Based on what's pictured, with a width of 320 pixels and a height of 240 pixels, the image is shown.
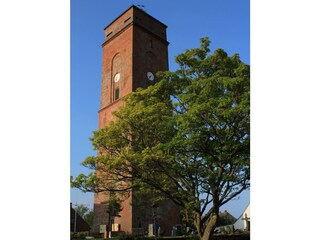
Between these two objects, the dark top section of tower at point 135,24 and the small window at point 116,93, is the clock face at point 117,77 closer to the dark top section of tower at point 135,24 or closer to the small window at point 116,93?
the small window at point 116,93

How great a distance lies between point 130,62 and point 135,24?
1.92 metres

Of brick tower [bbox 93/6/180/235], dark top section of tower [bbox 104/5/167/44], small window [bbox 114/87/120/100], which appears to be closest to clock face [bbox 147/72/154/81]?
brick tower [bbox 93/6/180/235]

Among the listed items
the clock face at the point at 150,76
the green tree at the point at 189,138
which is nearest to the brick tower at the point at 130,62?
the clock face at the point at 150,76

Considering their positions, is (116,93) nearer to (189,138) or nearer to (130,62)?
(130,62)

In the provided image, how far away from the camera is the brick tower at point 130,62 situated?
1511cm

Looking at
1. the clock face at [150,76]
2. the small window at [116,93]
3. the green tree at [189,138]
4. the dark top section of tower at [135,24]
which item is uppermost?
the dark top section of tower at [135,24]

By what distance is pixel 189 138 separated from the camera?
5535mm

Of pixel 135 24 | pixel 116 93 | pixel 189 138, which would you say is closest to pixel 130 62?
pixel 116 93
